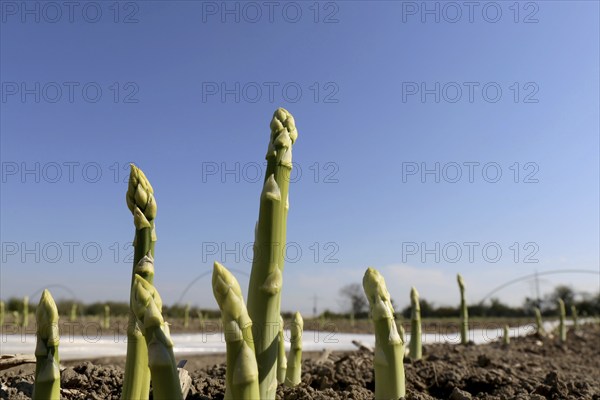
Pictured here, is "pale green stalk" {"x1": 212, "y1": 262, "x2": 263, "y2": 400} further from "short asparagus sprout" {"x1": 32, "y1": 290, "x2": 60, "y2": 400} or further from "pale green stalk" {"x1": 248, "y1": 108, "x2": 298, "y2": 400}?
"short asparagus sprout" {"x1": 32, "y1": 290, "x2": 60, "y2": 400}

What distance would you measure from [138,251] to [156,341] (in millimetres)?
473

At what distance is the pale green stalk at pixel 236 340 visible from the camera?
145 centimetres

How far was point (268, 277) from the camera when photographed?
1609 millimetres

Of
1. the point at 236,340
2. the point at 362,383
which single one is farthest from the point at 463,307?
the point at 236,340

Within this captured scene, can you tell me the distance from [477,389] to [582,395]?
70 centimetres

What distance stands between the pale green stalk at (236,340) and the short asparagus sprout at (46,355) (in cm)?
60

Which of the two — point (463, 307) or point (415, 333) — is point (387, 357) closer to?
point (415, 333)

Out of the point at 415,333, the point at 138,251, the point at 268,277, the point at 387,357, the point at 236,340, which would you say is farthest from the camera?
the point at 415,333

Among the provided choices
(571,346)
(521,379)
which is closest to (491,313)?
(571,346)

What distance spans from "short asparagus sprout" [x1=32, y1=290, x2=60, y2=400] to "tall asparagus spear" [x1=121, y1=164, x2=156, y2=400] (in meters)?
0.24

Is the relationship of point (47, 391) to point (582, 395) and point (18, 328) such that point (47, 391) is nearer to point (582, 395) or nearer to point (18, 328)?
point (582, 395)

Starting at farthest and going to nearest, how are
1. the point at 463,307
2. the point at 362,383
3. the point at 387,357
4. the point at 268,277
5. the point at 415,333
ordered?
1. the point at 463,307
2. the point at 415,333
3. the point at 362,383
4. the point at 387,357
5. the point at 268,277

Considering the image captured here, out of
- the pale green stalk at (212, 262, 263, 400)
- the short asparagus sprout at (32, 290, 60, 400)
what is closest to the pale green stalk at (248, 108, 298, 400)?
the pale green stalk at (212, 262, 263, 400)

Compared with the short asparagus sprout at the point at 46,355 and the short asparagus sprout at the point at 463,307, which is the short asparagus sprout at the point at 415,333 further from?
the short asparagus sprout at the point at 46,355
